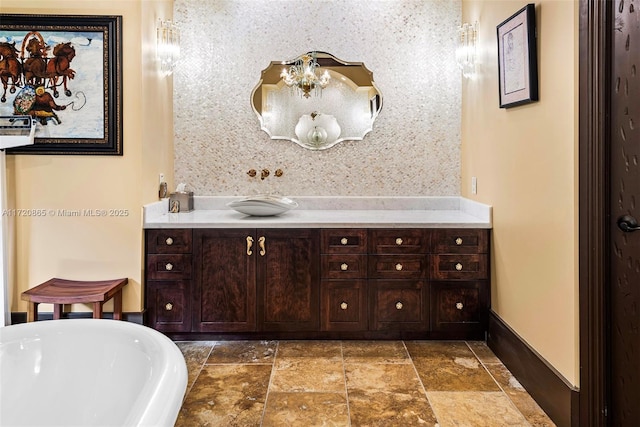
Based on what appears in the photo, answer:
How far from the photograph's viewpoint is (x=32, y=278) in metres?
3.01

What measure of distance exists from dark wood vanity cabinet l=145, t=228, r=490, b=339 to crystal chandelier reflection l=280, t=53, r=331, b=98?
1.26 metres

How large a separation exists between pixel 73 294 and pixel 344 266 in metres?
1.64

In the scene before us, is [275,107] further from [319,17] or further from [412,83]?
[412,83]

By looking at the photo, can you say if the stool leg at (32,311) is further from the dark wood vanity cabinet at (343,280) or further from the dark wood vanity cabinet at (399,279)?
the dark wood vanity cabinet at (399,279)

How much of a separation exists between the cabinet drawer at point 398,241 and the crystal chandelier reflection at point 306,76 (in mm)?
1327

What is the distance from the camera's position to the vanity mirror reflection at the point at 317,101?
148 inches

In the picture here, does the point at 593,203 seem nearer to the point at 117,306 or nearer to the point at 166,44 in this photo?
the point at 117,306

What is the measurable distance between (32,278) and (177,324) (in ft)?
3.11

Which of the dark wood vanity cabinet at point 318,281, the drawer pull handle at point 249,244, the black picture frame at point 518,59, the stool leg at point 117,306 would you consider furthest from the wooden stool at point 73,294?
the black picture frame at point 518,59

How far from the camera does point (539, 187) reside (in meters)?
2.38

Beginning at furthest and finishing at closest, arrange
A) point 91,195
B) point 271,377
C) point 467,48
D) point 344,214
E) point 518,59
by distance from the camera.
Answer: point 344,214, point 467,48, point 91,195, point 271,377, point 518,59

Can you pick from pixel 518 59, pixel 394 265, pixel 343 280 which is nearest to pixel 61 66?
pixel 343 280

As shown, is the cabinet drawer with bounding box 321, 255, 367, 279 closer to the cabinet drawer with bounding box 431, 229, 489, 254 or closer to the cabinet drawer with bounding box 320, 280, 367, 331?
the cabinet drawer with bounding box 320, 280, 367, 331

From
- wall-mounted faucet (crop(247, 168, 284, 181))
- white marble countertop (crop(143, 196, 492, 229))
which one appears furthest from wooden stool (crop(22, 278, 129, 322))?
wall-mounted faucet (crop(247, 168, 284, 181))
